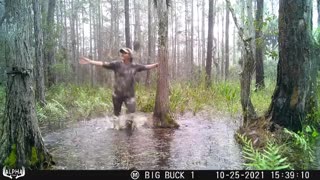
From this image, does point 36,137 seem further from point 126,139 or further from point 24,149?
point 126,139

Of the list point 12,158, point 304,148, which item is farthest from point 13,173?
point 304,148

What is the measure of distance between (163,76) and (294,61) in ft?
8.41

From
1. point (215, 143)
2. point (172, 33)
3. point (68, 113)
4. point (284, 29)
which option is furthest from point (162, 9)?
point (172, 33)

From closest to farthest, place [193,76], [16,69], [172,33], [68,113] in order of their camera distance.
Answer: [16,69]
[68,113]
[193,76]
[172,33]

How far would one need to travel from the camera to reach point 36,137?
377 centimetres

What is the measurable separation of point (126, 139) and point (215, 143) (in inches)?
57.0

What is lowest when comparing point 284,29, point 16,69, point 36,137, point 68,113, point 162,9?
point 68,113

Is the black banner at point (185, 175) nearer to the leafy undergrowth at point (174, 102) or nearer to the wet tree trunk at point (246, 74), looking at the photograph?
the wet tree trunk at point (246, 74)

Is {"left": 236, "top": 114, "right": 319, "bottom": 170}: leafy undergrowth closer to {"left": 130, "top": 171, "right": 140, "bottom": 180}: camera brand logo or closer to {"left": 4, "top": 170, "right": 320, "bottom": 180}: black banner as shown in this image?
{"left": 4, "top": 170, "right": 320, "bottom": 180}: black banner

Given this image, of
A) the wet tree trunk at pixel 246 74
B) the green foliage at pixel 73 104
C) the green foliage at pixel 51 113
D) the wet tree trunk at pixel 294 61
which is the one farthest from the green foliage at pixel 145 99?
the wet tree trunk at pixel 294 61

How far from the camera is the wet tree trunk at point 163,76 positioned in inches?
252

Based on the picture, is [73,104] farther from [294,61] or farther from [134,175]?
[134,175]

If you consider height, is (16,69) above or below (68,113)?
above

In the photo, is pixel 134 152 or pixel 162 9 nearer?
pixel 134 152
